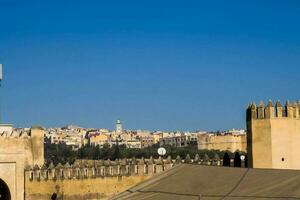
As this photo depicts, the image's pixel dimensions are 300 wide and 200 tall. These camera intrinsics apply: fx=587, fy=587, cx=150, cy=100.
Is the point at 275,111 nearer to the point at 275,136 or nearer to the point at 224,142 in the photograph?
the point at 275,136

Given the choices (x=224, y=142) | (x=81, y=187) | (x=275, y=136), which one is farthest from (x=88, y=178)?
(x=224, y=142)

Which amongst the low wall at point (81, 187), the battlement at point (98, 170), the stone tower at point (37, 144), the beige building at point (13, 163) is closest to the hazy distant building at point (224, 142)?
the stone tower at point (37, 144)

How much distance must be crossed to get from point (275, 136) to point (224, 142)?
357ft

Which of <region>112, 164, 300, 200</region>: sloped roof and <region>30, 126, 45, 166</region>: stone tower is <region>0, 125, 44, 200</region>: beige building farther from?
<region>112, 164, 300, 200</region>: sloped roof

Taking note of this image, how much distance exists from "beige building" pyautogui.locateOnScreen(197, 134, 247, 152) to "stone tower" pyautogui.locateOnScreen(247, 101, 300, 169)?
93.1 metres

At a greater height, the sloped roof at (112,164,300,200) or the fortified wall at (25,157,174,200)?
the sloped roof at (112,164,300,200)

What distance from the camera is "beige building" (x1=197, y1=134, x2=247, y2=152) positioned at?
118794mm

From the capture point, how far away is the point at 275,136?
20.5 metres

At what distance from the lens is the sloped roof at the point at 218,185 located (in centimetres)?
838

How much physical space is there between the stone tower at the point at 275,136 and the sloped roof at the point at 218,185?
412 inches

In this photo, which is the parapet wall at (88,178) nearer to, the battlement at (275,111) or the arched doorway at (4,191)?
the arched doorway at (4,191)

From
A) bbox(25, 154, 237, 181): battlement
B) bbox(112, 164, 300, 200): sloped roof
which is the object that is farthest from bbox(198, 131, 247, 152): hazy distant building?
bbox(112, 164, 300, 200): sloped roof

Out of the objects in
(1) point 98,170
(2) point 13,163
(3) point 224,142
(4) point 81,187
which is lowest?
(4) point 81,187

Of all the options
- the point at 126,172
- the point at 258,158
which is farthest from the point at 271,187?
the point at 126,172
